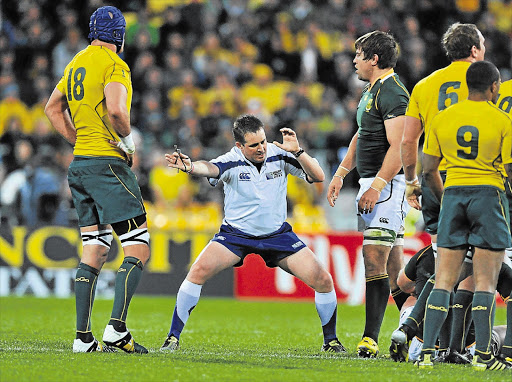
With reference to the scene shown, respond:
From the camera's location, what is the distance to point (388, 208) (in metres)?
7.05

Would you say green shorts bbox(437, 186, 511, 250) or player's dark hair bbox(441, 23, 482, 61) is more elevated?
player's dark hair bbox(441, 23, 482, 61)

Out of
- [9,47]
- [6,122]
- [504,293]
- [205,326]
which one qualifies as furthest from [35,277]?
[504,293]

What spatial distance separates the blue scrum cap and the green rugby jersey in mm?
1995

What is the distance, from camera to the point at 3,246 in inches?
540

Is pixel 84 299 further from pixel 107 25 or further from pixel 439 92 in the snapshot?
pixel 439 92

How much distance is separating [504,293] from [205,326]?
418 centimetres

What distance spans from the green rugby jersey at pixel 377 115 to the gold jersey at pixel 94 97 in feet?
6.01

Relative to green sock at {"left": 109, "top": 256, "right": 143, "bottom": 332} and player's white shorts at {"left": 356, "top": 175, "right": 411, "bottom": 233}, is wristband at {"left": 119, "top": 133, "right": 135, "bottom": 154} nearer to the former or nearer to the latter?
green sock at {"left": 109, "top": 256, "right": 143, "bottom": 332}

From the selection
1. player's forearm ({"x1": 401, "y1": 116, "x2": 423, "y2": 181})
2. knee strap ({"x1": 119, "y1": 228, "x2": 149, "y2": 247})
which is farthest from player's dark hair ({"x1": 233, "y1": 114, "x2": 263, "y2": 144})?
player's forearm ({"x1": 401, "y1": 116, "x2": 423, "y2": 181})

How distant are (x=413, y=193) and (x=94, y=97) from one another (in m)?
2.48

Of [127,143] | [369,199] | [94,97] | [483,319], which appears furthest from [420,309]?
[94,97]

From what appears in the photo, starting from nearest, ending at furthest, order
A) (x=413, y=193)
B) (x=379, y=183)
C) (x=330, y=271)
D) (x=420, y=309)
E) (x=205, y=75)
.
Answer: (x=420, y=309) → (x=413, y=193) → (x=379, y=183) → (x=330, y=271) → (x=205, y=75)

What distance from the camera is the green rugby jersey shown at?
22.8 ft

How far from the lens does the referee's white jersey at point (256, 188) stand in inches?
283
